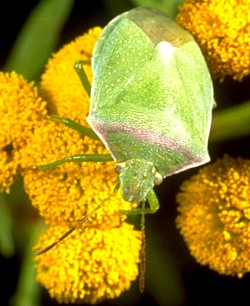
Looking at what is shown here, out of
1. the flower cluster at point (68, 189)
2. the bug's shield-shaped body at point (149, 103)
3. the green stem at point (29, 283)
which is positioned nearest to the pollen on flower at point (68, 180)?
the flower cluster at point (68, 189)

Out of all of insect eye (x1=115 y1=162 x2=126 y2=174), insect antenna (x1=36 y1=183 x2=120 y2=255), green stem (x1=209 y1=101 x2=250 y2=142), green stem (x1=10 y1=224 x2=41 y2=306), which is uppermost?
insect eye (x1=115 y1=162 x2=126 y2=174)

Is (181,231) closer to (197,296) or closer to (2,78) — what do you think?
(197,296)

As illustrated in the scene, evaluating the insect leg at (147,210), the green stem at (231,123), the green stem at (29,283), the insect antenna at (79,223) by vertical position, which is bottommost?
the green stem at (29,283)

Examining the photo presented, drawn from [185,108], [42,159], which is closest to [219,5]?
[185,108]

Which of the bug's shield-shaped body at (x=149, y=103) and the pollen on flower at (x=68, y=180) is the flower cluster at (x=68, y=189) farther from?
the bug's shield-shaped body at (x=149, y=103)

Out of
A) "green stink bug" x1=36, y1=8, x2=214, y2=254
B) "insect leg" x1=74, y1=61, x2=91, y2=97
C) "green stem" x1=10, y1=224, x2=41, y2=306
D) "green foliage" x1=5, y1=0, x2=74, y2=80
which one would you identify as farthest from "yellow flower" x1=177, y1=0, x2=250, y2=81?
"green stem" x1=10, y1=224, x2=41, y2=306

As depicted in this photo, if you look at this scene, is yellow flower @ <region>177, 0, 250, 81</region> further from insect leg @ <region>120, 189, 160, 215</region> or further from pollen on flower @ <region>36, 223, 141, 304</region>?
pollen on flower @ <region>36, 223, 141, 304</region>
